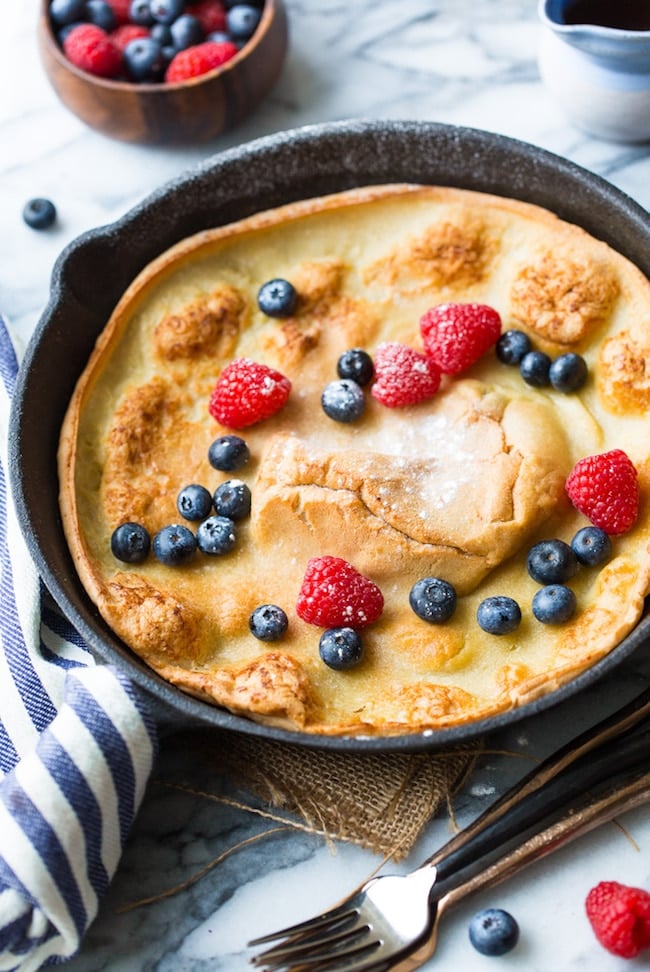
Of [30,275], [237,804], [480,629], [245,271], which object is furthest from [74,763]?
[30,275]

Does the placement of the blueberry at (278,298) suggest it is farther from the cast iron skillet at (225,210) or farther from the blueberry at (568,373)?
the blueberry at (568,373)

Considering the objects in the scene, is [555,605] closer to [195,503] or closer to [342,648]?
[342,648]

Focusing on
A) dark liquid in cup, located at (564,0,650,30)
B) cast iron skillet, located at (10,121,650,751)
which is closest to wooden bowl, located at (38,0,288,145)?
cast iron skillet, located at (10,121,650,751)

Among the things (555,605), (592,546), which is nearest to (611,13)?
(592,546)

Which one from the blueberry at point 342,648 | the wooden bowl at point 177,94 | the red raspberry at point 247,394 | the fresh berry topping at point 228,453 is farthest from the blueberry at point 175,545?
the wooden bowl at point 177,94

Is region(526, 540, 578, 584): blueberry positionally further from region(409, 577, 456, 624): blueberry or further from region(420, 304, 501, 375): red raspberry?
region(420, 304, 501, 375): red raspberry

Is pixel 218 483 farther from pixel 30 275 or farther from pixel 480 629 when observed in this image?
pixel 30 275
